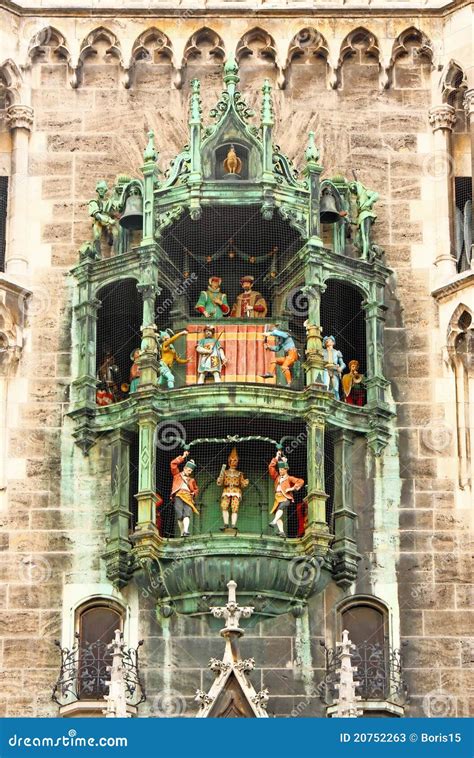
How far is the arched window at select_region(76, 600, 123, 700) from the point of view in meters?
33.9

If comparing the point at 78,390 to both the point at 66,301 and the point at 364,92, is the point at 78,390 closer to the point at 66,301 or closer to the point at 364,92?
the point at 66,301

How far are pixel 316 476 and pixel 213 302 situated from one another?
2.69 metres

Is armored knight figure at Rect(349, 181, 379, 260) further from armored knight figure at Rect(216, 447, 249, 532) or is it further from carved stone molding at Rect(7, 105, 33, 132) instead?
carved stone molding at Rect(7, 105, 33, 132)

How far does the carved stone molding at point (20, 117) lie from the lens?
1439 inches

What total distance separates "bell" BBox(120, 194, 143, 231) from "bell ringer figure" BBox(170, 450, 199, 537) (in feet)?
9.64

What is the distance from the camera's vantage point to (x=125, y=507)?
34562mm

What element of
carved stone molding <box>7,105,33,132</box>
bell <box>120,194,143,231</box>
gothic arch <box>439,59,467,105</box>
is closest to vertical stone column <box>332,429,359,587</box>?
bell <box>120,194,143,231</box>

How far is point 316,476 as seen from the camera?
1352 inches

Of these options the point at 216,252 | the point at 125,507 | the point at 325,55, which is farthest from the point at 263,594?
the point at 325,55

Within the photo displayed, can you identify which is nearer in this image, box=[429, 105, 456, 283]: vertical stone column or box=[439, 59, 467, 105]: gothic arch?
box=[429, 105, 456, 283]: vertical stone column

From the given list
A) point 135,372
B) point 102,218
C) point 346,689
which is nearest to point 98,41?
point 102,218

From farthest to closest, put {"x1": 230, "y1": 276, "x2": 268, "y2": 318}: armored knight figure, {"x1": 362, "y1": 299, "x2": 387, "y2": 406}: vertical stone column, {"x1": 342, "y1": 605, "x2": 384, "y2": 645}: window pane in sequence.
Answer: {"x1": 230, "y1": 276, "x2": 268, "y2": 318}: armored knight figure, {"x1": 362, "y1": 299, "x2": 387, "y2": 406}: vertical stone column, {"x1": 342, "y1": 605, "x2": 384, "y2": 645}: window pane

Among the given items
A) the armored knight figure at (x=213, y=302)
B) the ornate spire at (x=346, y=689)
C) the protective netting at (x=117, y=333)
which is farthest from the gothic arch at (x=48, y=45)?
the ornate spire at (x=346, y=689)

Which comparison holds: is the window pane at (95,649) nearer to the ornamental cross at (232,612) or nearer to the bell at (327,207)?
the ornamental cross at (232,612)
